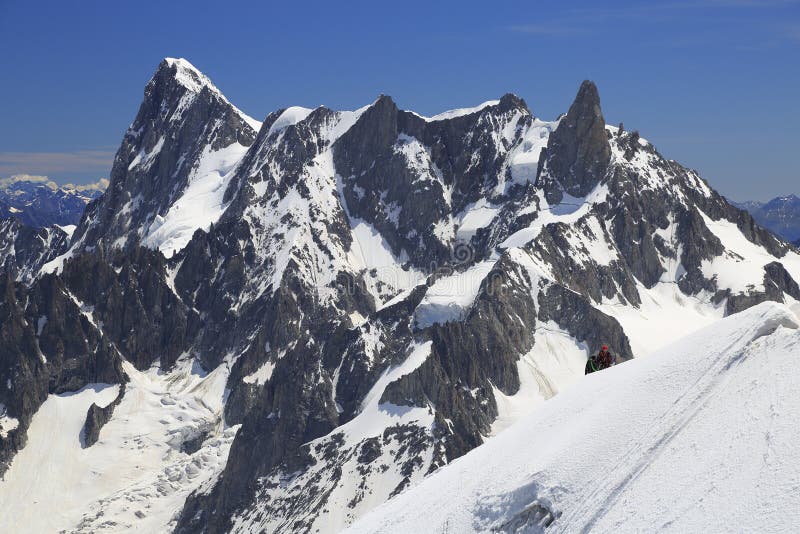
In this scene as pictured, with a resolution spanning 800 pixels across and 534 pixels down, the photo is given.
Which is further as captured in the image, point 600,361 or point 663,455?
point 600,361

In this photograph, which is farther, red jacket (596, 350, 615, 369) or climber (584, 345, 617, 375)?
red jacket (596, 350, 615, 369)

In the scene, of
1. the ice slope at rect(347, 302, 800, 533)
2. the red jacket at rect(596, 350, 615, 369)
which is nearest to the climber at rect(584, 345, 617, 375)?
the red jacket at rect(596, 350, 615, 369)

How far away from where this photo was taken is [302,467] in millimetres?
189250

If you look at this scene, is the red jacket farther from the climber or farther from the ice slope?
the ice slope

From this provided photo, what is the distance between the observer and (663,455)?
32.1m

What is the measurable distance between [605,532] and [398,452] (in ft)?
488

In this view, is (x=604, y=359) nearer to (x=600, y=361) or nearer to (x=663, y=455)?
(x=600, y=361)

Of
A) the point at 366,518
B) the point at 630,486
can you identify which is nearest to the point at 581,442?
the point at 630,486

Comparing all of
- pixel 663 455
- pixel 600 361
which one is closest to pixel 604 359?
pixel 600 361

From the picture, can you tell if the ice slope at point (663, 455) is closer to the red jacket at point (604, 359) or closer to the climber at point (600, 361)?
the climber at point (600, 361)

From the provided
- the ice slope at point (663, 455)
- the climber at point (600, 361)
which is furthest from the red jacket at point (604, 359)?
the ice slope at point (663, 455)

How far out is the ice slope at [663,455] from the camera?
28.3 metres

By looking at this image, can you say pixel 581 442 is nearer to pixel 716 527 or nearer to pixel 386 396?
pixel 716 527

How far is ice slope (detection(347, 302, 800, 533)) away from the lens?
28.3m
